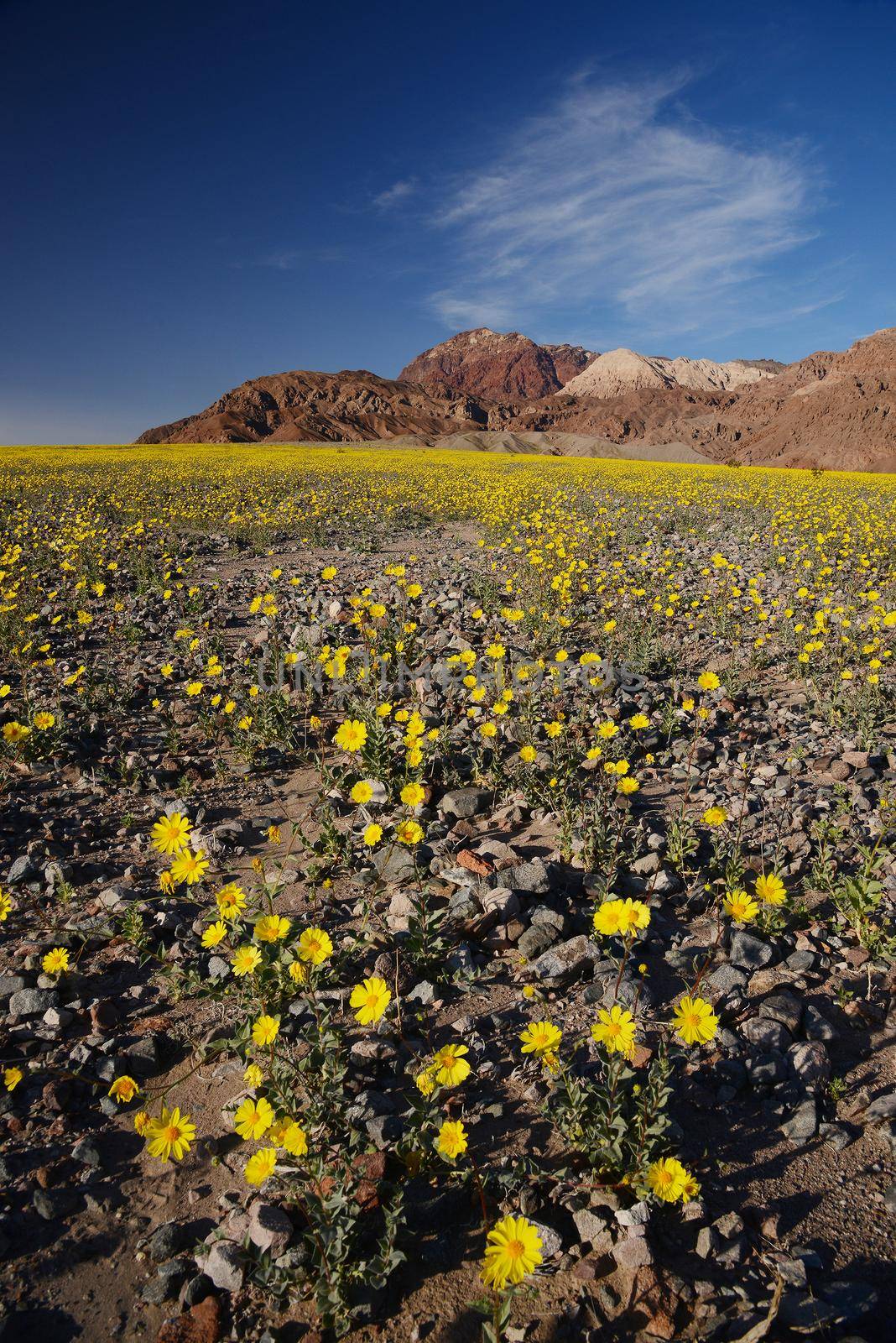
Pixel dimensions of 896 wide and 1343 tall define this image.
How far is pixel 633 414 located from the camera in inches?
4670

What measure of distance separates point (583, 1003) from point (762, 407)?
125m

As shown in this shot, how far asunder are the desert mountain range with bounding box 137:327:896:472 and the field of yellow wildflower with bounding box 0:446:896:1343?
75323 millimetres

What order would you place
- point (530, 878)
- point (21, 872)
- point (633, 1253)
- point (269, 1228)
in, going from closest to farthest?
1. point (633, 1253)
2. point (269, 1228)
3. point (530, 878)
4. point (21, 872)

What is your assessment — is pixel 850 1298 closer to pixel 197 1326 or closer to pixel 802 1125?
pixel 802 1125

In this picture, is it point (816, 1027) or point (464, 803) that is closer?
point (816, 1027)

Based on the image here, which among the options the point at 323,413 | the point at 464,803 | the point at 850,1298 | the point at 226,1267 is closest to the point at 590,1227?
the point at 850,1298

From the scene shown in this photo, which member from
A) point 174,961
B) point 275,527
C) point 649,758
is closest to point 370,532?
point 275,527

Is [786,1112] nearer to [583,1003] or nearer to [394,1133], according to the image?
[583,1003]

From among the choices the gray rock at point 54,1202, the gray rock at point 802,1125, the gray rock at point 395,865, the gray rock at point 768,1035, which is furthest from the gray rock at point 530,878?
the gray rock at point 54,1202

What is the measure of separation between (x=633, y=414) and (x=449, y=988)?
130m

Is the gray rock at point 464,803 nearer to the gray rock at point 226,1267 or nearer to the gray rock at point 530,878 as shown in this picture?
the gray rock at point 530,878

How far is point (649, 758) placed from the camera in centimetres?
464

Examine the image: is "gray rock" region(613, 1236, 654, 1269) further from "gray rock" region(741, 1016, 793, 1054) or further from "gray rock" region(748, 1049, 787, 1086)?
"gray rock" region(741, 1016, 793, 1054)

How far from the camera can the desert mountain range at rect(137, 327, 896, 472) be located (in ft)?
252
